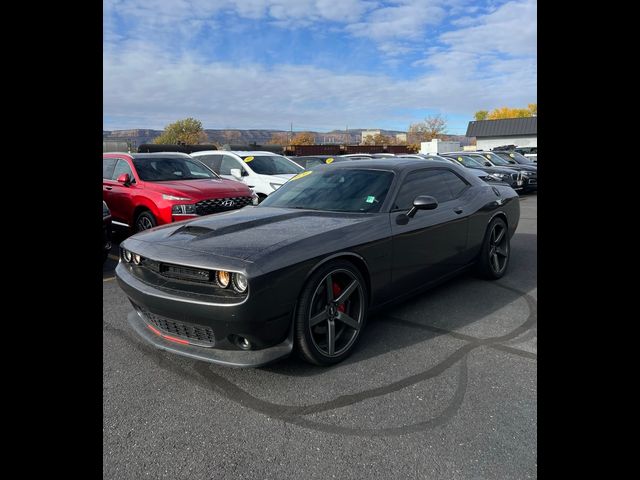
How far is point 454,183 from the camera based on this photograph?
4746mm

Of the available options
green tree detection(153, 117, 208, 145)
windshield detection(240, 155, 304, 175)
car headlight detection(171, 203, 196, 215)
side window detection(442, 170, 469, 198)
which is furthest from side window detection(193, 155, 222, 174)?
green tree detection(153, 117, 208, 145)

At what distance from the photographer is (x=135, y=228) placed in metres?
7.41

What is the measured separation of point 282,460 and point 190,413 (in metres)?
0.68

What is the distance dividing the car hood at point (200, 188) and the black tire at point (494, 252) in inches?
161

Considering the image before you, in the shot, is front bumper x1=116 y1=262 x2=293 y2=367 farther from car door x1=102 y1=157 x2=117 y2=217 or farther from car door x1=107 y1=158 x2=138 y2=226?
car door x1=102 y1=157 x2=117 y2=217

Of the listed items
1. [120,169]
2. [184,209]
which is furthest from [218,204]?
[120,169]

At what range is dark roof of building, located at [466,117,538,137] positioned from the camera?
6988cm

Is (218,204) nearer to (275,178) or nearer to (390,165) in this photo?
(275,178)

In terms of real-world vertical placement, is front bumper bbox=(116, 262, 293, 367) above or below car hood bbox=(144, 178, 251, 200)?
below

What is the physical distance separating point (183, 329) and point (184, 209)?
4238 mm

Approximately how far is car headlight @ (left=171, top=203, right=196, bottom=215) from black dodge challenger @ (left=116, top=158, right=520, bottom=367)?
277cm
